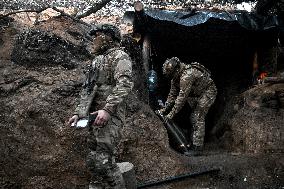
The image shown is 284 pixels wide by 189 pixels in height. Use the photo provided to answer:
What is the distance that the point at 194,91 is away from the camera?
6805mm

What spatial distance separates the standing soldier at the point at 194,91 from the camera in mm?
6441

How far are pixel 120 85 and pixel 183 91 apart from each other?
3140 millimetres

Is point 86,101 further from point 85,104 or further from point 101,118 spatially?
point 101,118

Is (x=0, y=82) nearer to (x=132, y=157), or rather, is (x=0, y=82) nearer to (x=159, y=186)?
(x=132, y=157)

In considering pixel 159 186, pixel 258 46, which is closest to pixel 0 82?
pixel 159 186

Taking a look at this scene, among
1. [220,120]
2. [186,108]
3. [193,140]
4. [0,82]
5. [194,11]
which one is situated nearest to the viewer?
[0,82]

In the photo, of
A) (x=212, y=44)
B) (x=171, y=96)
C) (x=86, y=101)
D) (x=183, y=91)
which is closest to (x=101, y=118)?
(x=86, y=101)

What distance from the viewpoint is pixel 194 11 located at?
739 cm

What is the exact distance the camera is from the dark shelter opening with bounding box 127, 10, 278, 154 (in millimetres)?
7406

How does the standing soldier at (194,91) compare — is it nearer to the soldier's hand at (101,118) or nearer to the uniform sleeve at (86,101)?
the uniform sleeve at (86,101)

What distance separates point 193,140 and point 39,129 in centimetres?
292

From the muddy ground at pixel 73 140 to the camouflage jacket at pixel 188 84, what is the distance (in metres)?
0.59

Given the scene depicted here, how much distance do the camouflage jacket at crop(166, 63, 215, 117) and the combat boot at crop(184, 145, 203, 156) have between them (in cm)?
78

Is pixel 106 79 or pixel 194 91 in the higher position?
pixel 106 79
